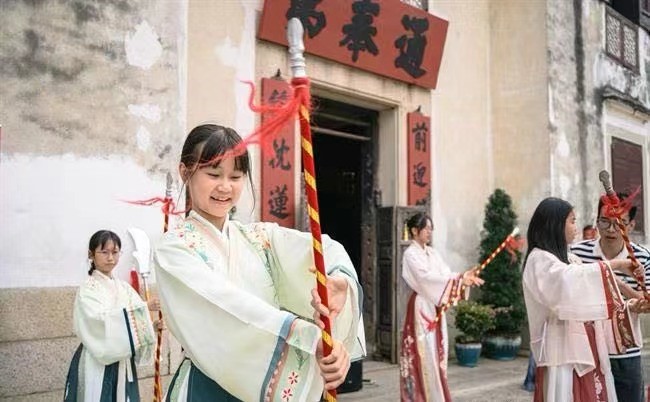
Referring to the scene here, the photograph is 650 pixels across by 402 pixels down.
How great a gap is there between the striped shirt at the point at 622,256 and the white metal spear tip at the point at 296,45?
9.48 ft

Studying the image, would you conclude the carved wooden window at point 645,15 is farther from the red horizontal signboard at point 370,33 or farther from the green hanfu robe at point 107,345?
the green hanfu robe at point 107,345

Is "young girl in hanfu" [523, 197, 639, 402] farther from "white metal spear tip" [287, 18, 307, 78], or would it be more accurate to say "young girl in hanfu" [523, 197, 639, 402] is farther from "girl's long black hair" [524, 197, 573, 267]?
"white metal spear tip" [287, 18, 307, 78]

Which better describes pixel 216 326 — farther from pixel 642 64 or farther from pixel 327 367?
pixel 642 64

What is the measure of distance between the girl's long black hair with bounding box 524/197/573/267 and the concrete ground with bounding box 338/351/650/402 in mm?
2902

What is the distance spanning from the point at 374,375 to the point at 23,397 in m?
3.78

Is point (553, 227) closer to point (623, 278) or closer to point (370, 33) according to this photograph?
point (623, 278)

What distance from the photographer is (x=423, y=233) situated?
581cm

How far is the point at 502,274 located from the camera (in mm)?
8281

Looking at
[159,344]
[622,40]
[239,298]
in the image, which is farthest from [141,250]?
[622,40]

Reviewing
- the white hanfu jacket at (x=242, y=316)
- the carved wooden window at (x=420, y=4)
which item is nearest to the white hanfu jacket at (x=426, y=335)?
the white hanfu jacket at (x=242, y=316)

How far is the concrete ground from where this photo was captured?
238 inches

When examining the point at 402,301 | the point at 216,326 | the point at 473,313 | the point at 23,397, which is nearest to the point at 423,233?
the point at 402,301

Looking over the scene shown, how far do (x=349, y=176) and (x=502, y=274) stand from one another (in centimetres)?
247

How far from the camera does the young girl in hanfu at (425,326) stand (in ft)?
17.9
